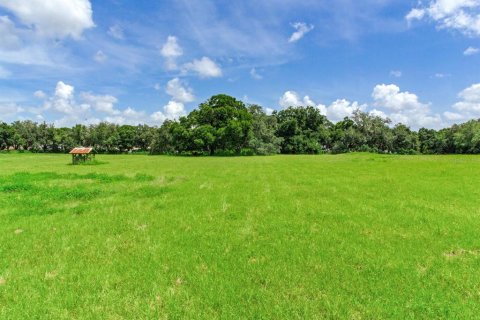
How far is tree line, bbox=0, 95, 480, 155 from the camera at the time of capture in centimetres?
7506

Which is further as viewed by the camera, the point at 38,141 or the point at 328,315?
the point at 38,141

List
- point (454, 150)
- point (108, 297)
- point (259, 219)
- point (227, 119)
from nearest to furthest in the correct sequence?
point (108, 297) < point (259, 219) < point (227, 119) < point (454, 150)

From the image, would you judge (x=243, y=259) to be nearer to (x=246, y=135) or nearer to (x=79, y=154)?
(x=79, y=154)

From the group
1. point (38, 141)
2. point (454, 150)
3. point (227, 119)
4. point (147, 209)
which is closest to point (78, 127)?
point (38, 141)

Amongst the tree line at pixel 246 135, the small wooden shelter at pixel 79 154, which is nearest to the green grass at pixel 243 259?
the small wooden shelter at pixel 79 154

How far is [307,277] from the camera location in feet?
19.2

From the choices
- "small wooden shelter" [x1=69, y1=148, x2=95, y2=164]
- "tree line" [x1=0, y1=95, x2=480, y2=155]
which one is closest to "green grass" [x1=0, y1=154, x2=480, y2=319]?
"small wooden shelter" [x1=69, y1=148, x2=95, y2=164]

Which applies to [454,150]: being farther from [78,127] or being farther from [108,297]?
[78,127]

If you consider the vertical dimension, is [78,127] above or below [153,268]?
above

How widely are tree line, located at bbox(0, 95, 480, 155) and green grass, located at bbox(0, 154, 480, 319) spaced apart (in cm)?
5932

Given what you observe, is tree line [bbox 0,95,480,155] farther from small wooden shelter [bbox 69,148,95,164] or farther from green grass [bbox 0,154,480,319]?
green grass [bbox 0,154,480,319]

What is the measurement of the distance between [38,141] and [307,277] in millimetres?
125743

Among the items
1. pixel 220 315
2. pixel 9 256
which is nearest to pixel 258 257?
pixel 220 315

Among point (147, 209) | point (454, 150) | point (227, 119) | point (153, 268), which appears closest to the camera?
point (153, 268)
